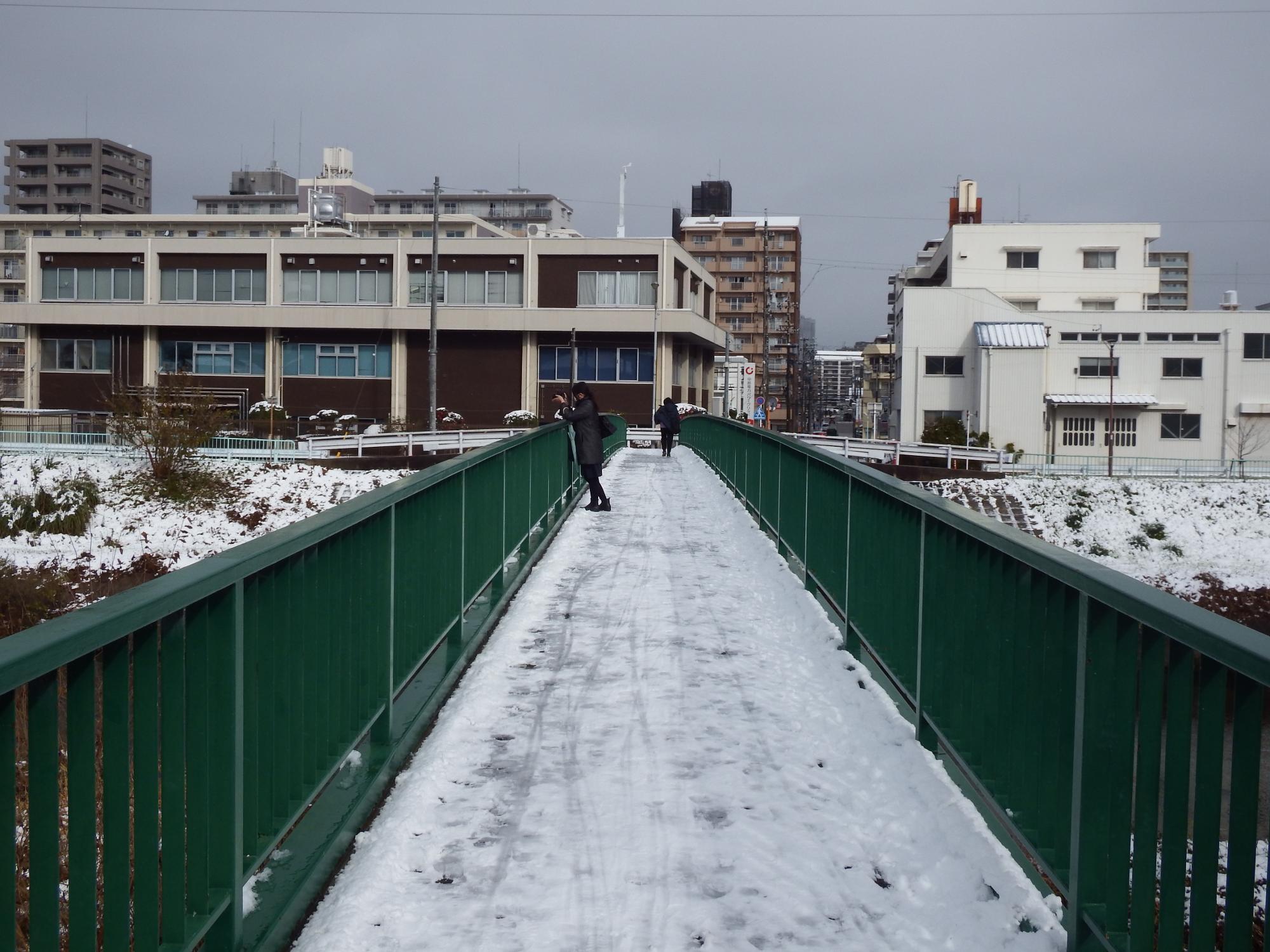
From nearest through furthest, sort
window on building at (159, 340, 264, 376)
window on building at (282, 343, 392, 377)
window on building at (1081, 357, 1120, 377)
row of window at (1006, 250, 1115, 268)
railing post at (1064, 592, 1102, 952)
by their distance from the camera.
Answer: railing post at (1064, 592, 1102, 952), window on building at (282, 343, 392, 377), window on building at (1081, 357, 1120, 377), window on building at (159, 340, 264, 376), row of window at (1006, 250, 1115, 268)

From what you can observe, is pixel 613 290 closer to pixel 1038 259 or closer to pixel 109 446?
pixel 109 446

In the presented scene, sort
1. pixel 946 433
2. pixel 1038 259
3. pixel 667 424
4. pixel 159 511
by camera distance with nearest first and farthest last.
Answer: pixel 667 424
pixel 159 511
pixel 946 433
pixel 1038 259

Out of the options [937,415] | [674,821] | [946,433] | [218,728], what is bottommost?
[674,821]

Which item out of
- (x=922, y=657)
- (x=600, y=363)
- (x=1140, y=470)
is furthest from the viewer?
(x=600, y=363)

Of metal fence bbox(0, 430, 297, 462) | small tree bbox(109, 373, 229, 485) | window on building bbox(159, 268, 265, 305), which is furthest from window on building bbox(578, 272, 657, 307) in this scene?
small tree bbox(109, 373, 229, 485)

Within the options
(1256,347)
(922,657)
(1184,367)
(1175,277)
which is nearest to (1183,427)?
(1184,367)

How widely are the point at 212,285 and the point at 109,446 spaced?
26.2m

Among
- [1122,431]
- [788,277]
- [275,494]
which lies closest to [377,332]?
[275,494]

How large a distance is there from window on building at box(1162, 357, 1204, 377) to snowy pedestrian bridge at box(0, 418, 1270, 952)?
57840 mm

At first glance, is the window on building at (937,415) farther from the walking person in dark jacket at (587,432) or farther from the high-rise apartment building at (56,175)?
the high-rise apartment building at (56,175)

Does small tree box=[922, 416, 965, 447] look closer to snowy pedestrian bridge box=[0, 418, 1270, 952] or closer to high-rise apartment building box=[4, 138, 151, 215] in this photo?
snowy pedestrian bridge box=[0, 418, 1270, 952]

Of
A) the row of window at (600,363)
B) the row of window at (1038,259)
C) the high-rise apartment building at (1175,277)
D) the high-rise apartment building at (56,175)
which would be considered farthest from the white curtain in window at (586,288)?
the high-rise apartment building at (1175,277)

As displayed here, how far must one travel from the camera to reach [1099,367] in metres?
59.7

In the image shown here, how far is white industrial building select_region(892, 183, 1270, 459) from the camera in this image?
58.2m
